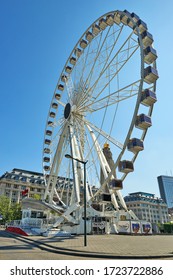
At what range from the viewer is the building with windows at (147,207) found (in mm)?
105250

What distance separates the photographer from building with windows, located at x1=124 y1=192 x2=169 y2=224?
345ft

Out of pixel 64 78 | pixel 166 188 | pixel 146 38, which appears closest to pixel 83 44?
pixel 64 78

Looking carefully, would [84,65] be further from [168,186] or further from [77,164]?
[168,186]

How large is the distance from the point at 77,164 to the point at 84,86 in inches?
436

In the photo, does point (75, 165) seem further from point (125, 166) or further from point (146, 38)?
point (146, 38)

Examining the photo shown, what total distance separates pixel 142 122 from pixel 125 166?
473cm

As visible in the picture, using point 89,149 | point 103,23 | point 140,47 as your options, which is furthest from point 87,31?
point 89,149

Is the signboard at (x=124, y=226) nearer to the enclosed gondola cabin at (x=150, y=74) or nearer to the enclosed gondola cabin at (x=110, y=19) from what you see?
the enclosed gondola cabin at (x=150, y=74)

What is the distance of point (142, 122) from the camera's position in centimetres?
2266

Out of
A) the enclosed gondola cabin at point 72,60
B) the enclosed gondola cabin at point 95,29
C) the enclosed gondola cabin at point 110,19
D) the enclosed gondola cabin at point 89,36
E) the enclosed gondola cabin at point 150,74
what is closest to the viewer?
the enclosed gondola cabin at point 150,74

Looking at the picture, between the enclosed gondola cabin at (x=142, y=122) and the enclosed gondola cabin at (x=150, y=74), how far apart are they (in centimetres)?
408

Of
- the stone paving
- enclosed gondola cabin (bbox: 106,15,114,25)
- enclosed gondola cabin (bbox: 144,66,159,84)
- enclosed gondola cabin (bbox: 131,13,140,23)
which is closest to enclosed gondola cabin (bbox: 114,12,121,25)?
enclosed gondola cabin (bbox: 106,15,114,25)

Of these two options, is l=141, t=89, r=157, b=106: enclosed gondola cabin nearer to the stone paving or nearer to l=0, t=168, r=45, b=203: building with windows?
the stone paving

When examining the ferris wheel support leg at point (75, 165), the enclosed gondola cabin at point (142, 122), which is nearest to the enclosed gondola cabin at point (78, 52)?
the ferris wheel support leg at point (75, 165)
